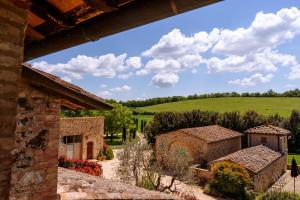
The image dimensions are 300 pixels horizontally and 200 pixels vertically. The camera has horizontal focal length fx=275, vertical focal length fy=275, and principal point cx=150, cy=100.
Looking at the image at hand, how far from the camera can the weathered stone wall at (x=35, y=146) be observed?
4.54 meters

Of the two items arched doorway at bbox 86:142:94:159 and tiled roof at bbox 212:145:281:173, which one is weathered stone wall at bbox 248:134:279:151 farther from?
arched doorway at bbox 86:142:94:159

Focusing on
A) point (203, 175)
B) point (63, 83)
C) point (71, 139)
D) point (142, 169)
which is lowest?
point (203, 175)

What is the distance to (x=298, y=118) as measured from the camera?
39.8 meters

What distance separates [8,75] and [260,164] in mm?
21521

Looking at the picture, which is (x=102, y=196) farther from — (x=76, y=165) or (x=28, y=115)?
(x=76, y=165)

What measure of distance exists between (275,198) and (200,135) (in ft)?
32.7

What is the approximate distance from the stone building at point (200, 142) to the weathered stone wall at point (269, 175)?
15.8ft

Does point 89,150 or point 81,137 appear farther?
point 89,150

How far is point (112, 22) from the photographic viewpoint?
6.93ft

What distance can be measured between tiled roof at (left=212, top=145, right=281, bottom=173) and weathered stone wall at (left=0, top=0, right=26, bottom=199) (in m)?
19.2

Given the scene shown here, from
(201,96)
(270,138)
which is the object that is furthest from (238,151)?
(201,96)

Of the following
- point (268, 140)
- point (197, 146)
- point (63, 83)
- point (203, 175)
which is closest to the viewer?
point (63, 83)

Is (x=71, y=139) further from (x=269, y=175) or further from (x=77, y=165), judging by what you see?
(x=269, y=175)

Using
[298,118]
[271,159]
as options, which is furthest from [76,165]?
[298,118]
